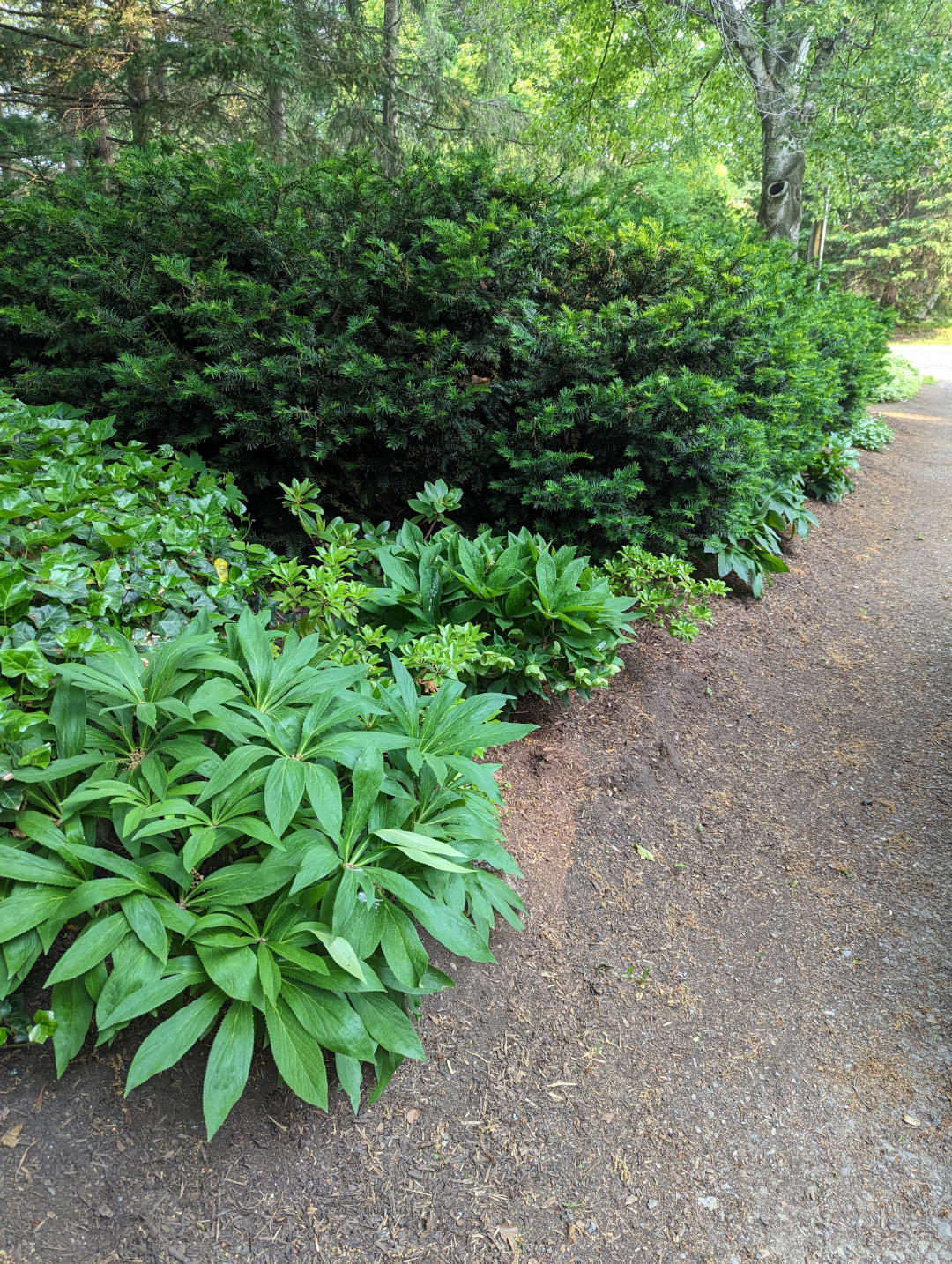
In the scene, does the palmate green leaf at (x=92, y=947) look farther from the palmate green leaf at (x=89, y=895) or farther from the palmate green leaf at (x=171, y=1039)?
the palmate green leaf at (x=171, y=1039)

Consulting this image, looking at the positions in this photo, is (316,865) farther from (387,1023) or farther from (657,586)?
(657,586)

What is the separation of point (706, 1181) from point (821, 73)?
11.0 metres

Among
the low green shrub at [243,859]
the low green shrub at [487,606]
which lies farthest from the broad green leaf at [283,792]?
the low green shrub at [487,606]

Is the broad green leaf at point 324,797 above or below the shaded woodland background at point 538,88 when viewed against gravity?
below

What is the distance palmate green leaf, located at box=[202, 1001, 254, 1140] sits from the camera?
1406 mm

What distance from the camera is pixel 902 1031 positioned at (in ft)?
7.04

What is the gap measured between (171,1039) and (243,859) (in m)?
0.42

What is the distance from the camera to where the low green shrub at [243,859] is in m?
1.51

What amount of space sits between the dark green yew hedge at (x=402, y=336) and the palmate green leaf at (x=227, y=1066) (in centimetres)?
283

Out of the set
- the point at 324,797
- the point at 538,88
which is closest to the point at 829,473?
the point at 324,797

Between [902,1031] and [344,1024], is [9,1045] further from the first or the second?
[902,1031]

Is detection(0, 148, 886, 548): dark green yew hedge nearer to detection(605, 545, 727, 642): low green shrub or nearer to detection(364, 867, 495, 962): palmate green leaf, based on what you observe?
detection(605, 545, 727, 642): low green shrub

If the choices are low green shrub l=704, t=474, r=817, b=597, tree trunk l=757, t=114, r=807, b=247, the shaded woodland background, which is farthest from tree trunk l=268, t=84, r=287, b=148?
low green shrub l=704, t=474, r=817, b=597

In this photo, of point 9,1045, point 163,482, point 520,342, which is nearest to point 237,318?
point 163,482
